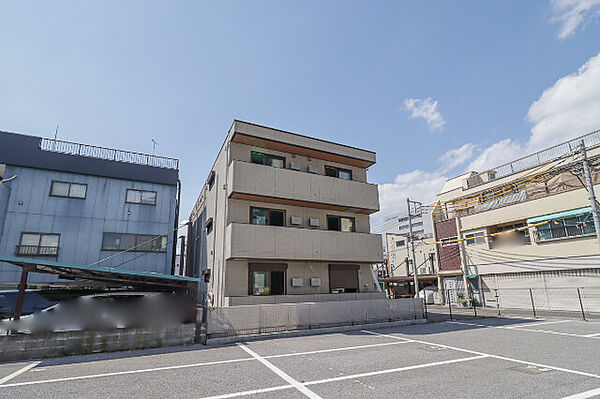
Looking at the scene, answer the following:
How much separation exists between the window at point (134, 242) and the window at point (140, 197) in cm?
194

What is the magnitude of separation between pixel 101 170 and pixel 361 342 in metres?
16.2

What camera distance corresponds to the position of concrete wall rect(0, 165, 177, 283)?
1478cm

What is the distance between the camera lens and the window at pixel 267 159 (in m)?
16.9

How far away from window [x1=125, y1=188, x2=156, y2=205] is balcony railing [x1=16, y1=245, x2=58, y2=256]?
4151 mm

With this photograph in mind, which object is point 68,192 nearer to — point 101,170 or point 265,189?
point 101,170

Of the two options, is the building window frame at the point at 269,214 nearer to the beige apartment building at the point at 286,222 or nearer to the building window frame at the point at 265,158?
the beige apartment building at the point at 286,222

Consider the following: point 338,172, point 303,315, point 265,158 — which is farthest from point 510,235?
point 265,158

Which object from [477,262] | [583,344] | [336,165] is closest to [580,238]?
[477,262]

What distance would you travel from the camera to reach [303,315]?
13219 mm

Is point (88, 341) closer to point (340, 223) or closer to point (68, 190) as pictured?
point (68, 190)

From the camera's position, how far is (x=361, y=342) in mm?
10953

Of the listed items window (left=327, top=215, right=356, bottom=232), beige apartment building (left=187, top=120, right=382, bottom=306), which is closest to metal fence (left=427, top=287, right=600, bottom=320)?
beige apartment building (left=187, top=120, right=382, bottom=306)

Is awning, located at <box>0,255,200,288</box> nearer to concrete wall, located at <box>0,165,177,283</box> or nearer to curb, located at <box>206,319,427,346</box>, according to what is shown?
curb, located at <box>206,319,427,346</box>

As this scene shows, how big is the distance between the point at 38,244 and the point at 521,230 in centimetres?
3192
